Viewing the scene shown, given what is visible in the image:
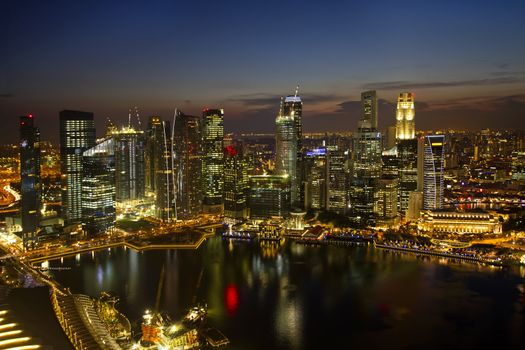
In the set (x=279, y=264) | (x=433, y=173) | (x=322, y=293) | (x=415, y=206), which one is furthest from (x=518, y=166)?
(x=322, y=293)

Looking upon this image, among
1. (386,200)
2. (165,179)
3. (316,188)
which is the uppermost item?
(165,179)

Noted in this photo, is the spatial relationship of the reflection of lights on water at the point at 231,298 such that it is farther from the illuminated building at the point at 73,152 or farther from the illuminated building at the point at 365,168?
the illuminated building at the point at 365,168

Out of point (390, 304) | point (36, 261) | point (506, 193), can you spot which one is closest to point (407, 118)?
point (506, 193)

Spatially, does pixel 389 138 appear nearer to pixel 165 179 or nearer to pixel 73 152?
pixel 165 179

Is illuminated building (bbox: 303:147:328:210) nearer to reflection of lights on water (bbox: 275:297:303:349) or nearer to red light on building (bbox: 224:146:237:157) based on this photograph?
red light on building (bbox: 224:146:237:157)

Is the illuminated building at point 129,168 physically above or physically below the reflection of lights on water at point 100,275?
above

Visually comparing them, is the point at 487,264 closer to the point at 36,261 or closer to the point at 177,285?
the point at 177,285

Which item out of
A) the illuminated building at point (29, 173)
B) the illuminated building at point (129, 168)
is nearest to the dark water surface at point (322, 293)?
the illuminated building at point (29, 173)

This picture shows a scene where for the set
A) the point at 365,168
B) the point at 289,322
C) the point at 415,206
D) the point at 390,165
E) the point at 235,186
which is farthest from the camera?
the point at 390,165
